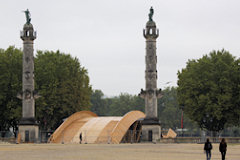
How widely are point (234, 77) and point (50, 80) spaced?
27.9 m

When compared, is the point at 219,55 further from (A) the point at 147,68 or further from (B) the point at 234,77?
(A) the point at 147,68

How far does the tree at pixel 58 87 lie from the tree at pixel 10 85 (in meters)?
2.94

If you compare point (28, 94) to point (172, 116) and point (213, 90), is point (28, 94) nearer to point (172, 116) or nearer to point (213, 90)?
point (213, 90)

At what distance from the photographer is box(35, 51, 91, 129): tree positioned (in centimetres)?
7888

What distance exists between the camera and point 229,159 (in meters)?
29.8

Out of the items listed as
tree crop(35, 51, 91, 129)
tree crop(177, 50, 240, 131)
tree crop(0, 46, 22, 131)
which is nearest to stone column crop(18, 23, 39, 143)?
tree crop(0, 46, 22, 131)

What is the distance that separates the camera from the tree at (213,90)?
7012cm

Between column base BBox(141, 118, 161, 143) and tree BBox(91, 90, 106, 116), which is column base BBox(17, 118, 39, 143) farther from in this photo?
tree BBox(91, 90, 106, 116)

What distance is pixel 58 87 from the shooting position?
265 ft

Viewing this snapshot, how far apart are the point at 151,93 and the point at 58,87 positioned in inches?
738

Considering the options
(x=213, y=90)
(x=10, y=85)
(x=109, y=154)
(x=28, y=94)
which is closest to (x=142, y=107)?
(x=10, y=85)

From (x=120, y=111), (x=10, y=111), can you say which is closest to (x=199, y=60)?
(x=10, y=111)

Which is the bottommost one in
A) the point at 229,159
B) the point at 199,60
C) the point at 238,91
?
the point at 229,159

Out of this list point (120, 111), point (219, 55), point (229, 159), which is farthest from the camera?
point (120, 111)
